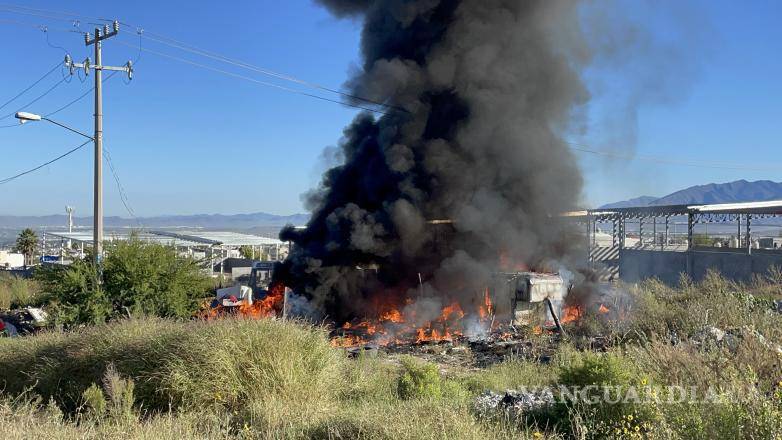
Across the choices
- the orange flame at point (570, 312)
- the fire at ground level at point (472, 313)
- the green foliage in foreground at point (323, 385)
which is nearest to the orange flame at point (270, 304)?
the fire at ground level at point (472, 313)

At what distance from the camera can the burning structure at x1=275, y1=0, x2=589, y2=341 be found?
61.2ft

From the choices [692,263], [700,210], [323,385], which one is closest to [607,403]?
[323,385]

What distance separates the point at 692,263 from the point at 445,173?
13.8 metres

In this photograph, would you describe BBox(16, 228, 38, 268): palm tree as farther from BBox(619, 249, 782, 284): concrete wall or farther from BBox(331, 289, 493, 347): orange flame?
BBox(619, 249, 782, 284): concrete wall

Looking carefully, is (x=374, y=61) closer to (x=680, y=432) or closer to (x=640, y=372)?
(x=640, y=372)

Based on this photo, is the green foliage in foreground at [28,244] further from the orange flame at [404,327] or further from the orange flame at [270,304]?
the orange flame at [404,327]

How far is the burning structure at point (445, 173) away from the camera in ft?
61.2

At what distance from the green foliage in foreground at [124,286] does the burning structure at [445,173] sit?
14.5ft

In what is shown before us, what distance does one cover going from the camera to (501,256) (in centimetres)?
1969

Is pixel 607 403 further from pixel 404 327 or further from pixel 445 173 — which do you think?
pixel 445 173

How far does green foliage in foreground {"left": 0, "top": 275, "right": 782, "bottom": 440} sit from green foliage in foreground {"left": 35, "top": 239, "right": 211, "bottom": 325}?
2.76 m

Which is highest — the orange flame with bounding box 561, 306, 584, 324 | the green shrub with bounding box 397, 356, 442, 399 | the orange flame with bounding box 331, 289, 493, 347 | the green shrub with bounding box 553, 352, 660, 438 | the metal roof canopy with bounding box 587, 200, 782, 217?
the metal roof canopy with bounding box 587, 200, 782, 217

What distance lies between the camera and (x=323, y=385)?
800 cm

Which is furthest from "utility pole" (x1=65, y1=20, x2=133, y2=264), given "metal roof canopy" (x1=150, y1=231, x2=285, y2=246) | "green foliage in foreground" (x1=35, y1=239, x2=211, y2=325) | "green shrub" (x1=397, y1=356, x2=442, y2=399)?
"metal roof canopy" (x1=150, y1=231, x2=285, y2=246)
